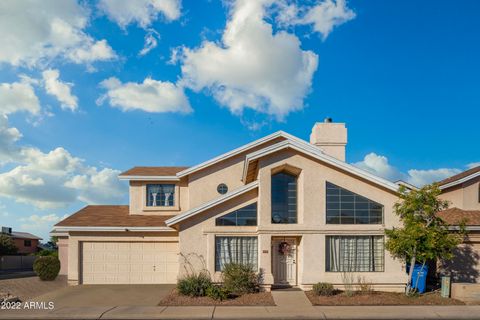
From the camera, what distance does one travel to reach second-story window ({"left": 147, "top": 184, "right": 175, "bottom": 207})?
23141mm

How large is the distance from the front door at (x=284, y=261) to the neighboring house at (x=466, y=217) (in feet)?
22.7

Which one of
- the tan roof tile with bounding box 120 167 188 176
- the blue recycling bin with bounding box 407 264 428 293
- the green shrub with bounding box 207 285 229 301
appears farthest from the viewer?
the tan roof tile with bounding box 120 167 188 176

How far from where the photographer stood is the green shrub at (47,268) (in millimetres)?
21141

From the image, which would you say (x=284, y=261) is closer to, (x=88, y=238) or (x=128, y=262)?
(x=128, y=262)

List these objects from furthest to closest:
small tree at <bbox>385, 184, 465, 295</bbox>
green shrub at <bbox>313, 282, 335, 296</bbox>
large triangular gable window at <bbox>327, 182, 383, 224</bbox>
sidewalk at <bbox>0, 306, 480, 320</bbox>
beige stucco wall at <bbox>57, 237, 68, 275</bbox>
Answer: beige stucco wall at <bbox>57, 237, 68, 275</bbox>
large triangular gable window at <bbox>327, 182, 383, 224</bbox>
green shrub at <bbox>313, 282, 335, 296</bbox>
small tree at <bbox>385, 184, 465, 295</bbox>
sidewalk at <bbox>0, 306, 480, 320</bbox>

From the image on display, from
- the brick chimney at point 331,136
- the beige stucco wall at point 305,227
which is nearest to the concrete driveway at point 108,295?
the beige stucco wall at point 305,227

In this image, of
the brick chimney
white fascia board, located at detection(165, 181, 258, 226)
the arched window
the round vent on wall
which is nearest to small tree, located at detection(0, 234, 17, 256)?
the round vent on wall

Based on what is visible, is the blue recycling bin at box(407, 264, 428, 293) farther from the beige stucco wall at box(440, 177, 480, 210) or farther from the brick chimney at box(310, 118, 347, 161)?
the brick chimney at box(310, 118, 347, 161)

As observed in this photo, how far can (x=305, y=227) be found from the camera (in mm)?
17531

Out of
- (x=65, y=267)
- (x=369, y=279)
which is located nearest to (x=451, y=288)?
(x=369, y=279)

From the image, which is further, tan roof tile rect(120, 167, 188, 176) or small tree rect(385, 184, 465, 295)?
tan roof tile rect(120, 167, 188, 176)

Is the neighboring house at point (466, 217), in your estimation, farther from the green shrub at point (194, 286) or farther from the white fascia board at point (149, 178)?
the white fascia board at point (149, 178)

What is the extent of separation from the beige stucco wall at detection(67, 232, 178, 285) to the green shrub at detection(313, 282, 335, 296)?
759 centimetres

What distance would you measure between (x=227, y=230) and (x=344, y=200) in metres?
5.14
